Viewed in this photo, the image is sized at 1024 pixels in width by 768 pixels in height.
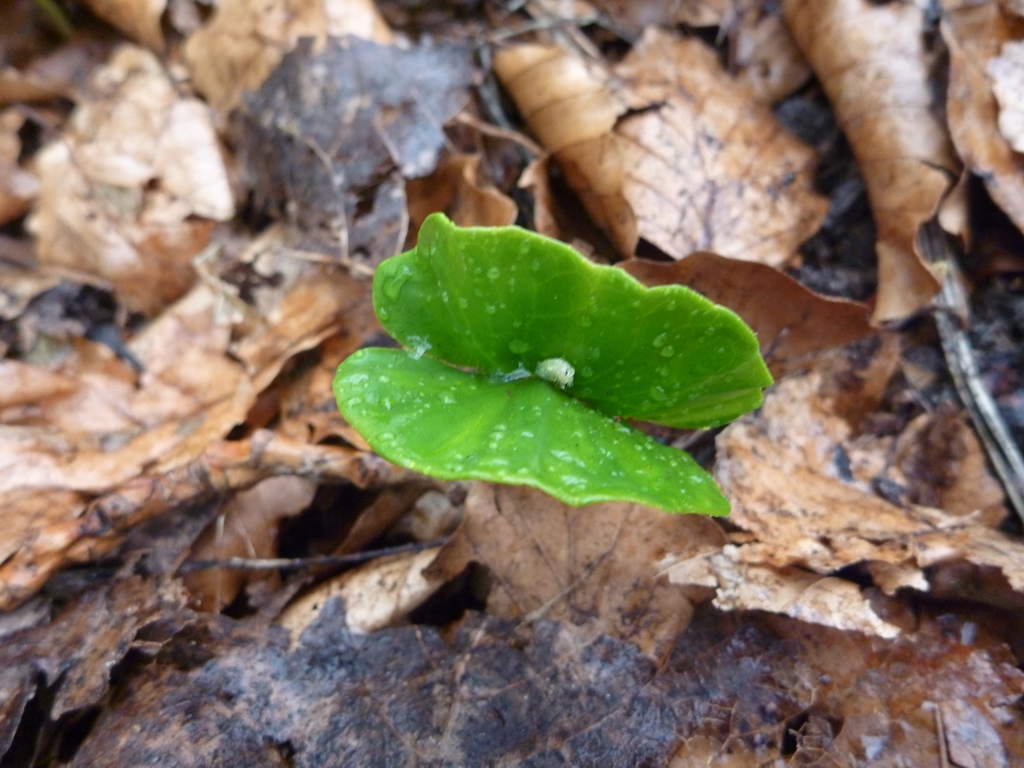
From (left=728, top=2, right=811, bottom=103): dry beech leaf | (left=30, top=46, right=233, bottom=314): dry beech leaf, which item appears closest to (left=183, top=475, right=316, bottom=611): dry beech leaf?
(left=30, top=46, right=233, bottom=314): dry beech leaf

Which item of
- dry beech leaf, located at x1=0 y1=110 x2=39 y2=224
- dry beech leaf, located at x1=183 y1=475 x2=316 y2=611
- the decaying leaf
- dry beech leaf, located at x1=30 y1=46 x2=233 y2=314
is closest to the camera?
dry beech leaf, located at x1=183 y1=475 x2=316 y2=611

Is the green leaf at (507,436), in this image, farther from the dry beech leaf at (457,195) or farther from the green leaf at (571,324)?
the dry beech leaf at (457,195)

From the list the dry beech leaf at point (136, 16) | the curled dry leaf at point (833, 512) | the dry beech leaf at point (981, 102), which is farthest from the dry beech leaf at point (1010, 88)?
the dry beech leaf at point (136, 16)

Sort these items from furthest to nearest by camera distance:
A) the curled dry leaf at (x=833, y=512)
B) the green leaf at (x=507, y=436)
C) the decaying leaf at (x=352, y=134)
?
the decaying leaf at (x=352, y=134) < the curled dry leaf at (x=833, y=512) < the green leaf at (x=507, y=436)

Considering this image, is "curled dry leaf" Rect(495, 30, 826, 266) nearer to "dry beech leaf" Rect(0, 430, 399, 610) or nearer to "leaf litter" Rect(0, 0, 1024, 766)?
"leaf litter" Rect(0, 0, 1024, 766)

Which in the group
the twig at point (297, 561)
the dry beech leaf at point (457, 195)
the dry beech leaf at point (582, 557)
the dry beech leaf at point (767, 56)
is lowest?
the twig at point (297, 561)

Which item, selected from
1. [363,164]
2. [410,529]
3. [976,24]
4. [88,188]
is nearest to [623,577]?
[410,529]

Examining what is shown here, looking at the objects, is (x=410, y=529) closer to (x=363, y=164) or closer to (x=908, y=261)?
(x=363, y=164)
